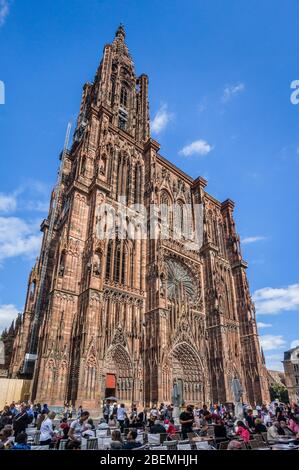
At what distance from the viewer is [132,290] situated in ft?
83.3

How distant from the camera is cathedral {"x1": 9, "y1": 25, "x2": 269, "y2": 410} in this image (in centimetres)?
2066

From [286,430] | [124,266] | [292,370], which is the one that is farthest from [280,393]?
[286,430]

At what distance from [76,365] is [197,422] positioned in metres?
9.35

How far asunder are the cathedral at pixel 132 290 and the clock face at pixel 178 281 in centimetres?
13

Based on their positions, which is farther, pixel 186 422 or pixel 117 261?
pixel 117 261

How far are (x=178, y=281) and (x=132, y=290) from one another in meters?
6.84

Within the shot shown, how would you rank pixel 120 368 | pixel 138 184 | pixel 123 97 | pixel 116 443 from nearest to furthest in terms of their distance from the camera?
pixel 116 443, pixel 120 368, pixel 138 184, pixel 123 97

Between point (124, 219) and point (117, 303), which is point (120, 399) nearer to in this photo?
point (117, 303)

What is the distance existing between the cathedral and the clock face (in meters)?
0.13

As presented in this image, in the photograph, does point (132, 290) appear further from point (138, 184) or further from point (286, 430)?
point (286, 430)

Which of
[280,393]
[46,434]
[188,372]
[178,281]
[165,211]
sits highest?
[165,211]

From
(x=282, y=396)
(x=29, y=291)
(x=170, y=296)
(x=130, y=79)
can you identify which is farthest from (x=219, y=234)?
(x=282, y=396)

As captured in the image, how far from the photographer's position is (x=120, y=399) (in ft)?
69.6

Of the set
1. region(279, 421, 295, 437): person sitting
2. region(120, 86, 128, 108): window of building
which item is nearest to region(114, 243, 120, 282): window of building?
region(279, 421, 295, 437): person sitting
